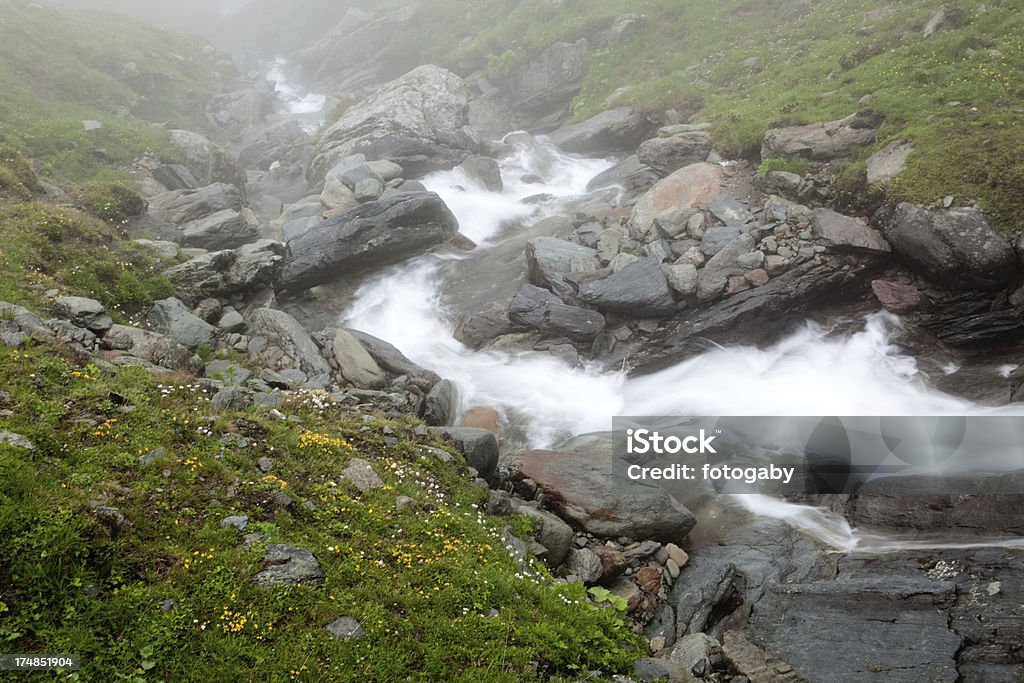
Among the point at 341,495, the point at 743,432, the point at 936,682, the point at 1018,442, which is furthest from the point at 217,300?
the point at 1018,442

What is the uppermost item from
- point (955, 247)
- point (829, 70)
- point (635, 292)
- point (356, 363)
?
point (829, 70)

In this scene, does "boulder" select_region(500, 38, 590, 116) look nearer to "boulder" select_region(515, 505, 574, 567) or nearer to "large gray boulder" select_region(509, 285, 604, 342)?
"large gray boulder" select_region(509, 285, 604, 342)

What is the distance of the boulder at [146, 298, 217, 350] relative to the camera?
15.9 meters

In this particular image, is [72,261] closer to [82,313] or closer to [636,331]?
[82,313]

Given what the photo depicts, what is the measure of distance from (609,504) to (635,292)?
9.64 m

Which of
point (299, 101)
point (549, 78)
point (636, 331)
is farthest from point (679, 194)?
point (299, 101)

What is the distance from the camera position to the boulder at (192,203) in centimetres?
2550

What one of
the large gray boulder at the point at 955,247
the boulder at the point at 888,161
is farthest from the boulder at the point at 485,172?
the large gray boulder at the point at 955,247

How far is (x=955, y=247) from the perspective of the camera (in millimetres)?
16609

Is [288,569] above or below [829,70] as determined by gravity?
below

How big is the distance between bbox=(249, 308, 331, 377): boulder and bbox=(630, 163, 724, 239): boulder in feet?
42.9

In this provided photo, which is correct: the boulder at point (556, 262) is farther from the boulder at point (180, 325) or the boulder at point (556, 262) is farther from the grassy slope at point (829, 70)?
the boulder at point (180, 325)

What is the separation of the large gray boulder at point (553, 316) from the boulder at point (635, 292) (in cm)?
60

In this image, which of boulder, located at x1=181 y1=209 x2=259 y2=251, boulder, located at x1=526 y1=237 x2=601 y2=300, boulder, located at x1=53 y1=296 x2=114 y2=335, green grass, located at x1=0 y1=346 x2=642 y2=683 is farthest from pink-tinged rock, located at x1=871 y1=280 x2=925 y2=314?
boulder, located at x1=181 y1=209 x2=259 y2=251
